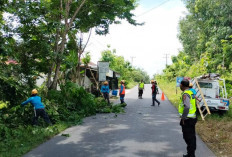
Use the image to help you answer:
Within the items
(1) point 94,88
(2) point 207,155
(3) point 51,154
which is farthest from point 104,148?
(1) point 94,88

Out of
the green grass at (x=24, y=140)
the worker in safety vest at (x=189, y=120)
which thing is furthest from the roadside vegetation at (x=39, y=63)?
the worker in safety vest at (x=189, y=120)

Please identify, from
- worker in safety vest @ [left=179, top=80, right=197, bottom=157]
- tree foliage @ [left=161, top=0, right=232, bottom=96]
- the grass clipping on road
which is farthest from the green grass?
tree foliage @ [left=161, top=0, right=232, bottom=96]

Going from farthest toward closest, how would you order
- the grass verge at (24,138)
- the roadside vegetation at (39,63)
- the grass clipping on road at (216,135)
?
the roadside vegetation at (39,63) → the grass clipping on road at (216,135) → the grass verge at (24,138)

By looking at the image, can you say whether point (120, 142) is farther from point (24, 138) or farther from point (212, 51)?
point (212, 51)

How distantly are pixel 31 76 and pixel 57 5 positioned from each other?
5.24m

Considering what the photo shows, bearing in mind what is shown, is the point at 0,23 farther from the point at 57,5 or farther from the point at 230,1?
the point at 230,1

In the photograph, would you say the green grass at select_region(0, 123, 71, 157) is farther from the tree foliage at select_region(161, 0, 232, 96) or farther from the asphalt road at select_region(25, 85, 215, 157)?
the tree foliage at select_region(161, 0, 232, 96)

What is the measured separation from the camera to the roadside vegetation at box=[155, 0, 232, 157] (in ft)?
25.1

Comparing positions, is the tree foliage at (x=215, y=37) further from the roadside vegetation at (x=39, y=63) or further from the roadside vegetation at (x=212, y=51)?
the roadside vegetation at (x=39, y=63)

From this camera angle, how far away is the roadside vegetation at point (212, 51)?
766 cm

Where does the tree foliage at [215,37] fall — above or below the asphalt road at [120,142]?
above

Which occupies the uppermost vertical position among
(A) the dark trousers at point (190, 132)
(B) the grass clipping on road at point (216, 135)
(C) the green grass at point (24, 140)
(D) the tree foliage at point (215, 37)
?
(D) the tree foliage at point (215, 37)

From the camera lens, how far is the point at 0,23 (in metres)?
8.76

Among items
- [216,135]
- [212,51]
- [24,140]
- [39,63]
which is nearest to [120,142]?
[24,140]
